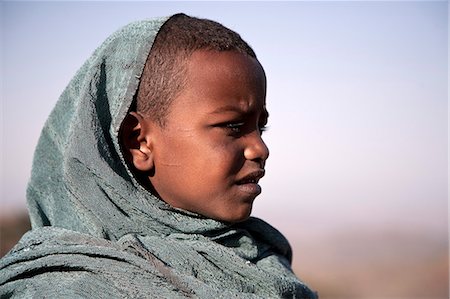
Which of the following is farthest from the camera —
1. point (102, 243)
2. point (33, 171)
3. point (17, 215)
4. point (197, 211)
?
point (17, 215)

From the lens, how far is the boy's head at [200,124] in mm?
1973

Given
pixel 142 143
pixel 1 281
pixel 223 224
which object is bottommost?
pixel 1 281

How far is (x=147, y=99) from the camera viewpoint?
2.05m

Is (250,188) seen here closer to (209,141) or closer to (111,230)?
(209,141)

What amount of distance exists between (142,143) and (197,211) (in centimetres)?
22

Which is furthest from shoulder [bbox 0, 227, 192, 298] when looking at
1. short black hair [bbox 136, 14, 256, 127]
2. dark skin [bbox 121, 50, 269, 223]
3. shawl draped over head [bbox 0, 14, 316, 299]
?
short black hair [bbox 136, 14, 256, 127]

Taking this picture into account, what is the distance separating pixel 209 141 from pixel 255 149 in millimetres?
128

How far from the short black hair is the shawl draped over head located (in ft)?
0.10

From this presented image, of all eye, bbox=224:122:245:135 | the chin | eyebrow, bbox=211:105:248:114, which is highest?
eyebrow, bbox=211:105:248:114

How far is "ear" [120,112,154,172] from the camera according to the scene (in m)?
2.05

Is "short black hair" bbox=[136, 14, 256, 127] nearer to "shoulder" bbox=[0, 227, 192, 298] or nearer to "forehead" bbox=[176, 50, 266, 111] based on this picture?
"forehead" bbox=[176, 50, 266, 111]

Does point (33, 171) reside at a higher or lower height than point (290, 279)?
higher

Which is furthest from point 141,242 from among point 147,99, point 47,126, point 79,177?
point 47,126

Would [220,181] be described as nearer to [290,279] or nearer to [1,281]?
[290,279]
